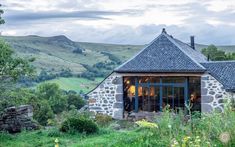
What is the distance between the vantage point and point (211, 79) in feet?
88.1

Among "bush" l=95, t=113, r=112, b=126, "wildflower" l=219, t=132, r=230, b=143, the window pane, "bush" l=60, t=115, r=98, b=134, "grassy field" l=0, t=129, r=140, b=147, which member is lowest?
"bush" l=95, t=113, r=112, b=126

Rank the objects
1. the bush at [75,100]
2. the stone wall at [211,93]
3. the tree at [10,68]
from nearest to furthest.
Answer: the tree at [10,68] < the stone wall at [211,93] < the bush at [75,100]

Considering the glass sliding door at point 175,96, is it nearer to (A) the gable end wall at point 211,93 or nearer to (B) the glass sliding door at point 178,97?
(B) the glass sliding door at point 178,97

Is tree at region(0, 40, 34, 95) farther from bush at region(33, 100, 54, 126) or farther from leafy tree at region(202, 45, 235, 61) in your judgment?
leafy tree at region(202, 45, 235, 61)

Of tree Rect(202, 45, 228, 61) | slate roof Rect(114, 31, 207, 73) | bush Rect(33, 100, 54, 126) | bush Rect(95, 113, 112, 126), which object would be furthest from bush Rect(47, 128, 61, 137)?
tree Rect(202, 45, 228, 61)

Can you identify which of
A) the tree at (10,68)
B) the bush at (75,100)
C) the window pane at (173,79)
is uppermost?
the tree at (10,68)

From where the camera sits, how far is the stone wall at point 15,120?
60.8ft

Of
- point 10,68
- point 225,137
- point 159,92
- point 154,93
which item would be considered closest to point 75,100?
point 154,93

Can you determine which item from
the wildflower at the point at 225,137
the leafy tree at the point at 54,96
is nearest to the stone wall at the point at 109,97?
the leafy tree at the point at 54,96

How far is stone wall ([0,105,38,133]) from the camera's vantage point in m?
18.5

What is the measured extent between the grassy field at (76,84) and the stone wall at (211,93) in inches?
1205

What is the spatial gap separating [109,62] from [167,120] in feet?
219

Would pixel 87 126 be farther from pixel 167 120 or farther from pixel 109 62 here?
pixel 109 62

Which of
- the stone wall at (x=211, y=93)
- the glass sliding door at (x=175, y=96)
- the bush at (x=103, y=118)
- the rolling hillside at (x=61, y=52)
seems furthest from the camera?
the rolling hillside at (x=61, y=52)
